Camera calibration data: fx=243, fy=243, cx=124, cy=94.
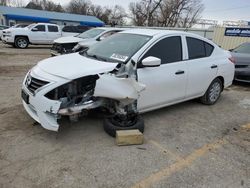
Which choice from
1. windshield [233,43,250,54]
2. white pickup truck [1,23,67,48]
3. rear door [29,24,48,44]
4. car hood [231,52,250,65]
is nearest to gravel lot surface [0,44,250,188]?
car hood [231,52,250,65]

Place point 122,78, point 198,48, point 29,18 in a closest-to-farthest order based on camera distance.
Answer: point 122,78
point 198,48
point 29,18

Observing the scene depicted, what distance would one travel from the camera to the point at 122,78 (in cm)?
356

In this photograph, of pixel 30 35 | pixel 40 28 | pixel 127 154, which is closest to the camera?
pixel 127 154

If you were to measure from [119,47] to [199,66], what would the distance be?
1.77 metres

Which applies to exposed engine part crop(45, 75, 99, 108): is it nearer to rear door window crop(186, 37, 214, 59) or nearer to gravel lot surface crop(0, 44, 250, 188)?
gravel lot surface crop(0, 44, 250, 188)

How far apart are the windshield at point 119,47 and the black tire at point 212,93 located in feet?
7.11

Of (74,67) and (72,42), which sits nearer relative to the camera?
(74,67)

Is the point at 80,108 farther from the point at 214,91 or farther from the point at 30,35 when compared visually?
the point at 30,35

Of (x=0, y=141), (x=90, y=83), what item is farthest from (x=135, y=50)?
(x=0, y=141)

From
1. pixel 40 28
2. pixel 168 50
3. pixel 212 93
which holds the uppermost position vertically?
pixel 168 50

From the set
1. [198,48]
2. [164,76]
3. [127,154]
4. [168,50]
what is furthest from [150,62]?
A: [198,48]

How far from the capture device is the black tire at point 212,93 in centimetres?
563

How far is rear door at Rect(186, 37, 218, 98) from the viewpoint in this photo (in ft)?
16.1

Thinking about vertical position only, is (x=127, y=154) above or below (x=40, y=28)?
below
